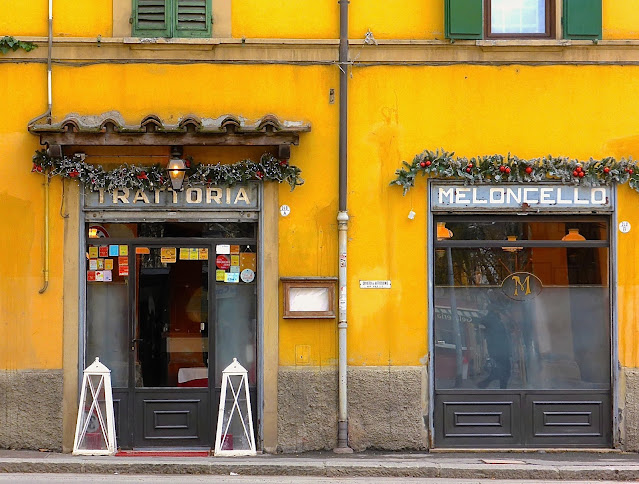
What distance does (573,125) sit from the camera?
1166 cm

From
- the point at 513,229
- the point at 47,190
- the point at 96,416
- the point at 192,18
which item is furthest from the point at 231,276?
the point at 513,229

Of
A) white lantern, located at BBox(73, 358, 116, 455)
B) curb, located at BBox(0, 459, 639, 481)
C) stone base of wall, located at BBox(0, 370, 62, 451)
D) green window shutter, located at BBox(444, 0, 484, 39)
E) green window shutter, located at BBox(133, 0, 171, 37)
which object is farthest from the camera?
green window shutter, located at BBox(133, 0, 171, 37)

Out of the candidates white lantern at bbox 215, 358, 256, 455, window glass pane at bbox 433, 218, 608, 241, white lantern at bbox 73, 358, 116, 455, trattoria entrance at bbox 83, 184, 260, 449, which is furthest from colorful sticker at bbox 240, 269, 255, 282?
window glass pane at bbox 433, 218, 608, 241

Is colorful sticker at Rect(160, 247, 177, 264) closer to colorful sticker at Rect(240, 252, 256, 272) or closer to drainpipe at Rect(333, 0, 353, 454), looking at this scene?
colorful sticker at Rect(240, 252, 256, 272)

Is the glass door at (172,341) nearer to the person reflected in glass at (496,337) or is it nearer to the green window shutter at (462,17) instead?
the person reflected in glass at (496,337)

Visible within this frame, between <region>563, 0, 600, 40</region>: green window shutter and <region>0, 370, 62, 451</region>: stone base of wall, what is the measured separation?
24.0 ft

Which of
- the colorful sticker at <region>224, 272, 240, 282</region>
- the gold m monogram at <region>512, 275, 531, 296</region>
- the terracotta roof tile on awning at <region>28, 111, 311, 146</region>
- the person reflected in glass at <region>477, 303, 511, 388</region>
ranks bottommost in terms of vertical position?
the person reflected in glass at <region>477, 303, 511, 388</region>

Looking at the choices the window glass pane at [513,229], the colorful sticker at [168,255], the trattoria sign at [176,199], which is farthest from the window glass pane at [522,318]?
the colorful sticker at [168,255]

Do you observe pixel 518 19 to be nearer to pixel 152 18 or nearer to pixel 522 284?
pixel 522 284

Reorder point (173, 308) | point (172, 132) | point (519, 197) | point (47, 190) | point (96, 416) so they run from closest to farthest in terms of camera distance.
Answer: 1. point (172, 132)
2. point (96, 416)
3. point (47, 190)
4. point (519, 197)
5. point (173, 308)

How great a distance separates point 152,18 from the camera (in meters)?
11.6

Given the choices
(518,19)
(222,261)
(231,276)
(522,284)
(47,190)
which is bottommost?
(522,284)

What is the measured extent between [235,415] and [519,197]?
4259 millimetres

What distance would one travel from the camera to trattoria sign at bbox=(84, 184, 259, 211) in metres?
11.5
